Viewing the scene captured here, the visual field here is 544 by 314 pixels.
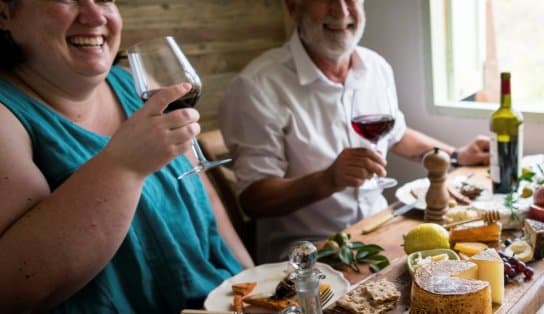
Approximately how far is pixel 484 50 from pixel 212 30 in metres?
1.17

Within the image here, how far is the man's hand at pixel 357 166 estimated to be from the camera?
1.22 m

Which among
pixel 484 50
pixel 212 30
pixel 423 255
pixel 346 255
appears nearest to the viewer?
pixel 423 255

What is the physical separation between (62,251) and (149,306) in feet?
1.01

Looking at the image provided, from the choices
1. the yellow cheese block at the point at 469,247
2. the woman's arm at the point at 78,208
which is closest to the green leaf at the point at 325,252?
the yellow cheese block at the point at 469,247

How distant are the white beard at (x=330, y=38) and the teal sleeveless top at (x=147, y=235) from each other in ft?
2.01

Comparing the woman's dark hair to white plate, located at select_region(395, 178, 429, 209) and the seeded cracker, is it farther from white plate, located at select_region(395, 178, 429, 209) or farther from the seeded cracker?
white plate, located at select_region(395, 178, 429, 209)

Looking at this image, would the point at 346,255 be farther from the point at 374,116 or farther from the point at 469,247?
the point at 374,116

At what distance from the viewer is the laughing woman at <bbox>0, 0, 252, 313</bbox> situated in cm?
87

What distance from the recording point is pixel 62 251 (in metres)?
0.87

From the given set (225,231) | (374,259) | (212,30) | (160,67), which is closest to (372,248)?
(374,259)

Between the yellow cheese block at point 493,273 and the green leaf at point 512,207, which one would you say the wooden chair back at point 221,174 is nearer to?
the green leaf at point 512,207

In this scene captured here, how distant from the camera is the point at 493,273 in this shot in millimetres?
725

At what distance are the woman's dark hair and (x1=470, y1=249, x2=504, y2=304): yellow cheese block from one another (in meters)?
0.91

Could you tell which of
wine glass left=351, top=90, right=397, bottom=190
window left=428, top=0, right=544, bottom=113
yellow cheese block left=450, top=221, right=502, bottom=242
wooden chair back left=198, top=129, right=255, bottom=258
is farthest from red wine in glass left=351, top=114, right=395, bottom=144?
window left=428, top=0, right=544, bottom=113
